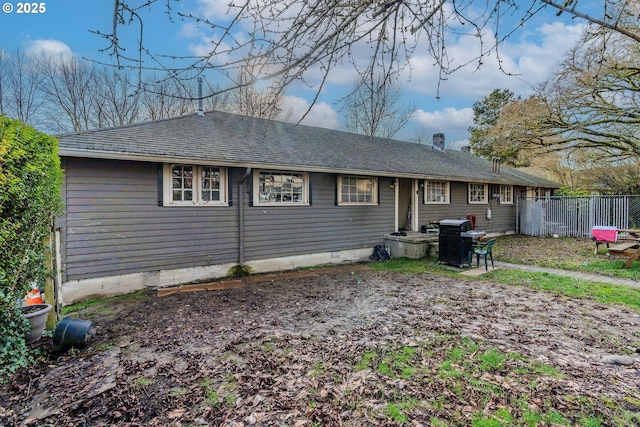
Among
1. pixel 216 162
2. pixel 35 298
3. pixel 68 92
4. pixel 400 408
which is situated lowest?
pixel 400 408

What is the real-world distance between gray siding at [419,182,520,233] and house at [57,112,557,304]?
6.7 inches

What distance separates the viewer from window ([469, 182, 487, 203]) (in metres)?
13.4

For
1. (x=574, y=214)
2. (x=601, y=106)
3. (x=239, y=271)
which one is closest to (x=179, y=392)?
(x=239, y=271)

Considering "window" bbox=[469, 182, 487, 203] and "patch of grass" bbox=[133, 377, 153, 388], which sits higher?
"window" bbox=[469, 182, 487, 203]

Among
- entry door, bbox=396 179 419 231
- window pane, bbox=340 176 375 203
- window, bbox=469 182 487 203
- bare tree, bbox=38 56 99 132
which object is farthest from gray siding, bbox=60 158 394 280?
bare tree, bbox=38 56 99 132

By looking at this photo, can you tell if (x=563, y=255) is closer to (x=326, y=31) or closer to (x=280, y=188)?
(x=280, y=188)

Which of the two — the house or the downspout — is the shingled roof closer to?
the house

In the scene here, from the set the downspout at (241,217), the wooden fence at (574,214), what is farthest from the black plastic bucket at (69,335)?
the wooden fence at (574,214)

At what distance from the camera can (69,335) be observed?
3.63 meters

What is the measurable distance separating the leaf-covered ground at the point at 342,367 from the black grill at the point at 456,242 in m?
2.86

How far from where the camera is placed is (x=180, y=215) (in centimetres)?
676

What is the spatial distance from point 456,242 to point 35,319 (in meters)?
8.43

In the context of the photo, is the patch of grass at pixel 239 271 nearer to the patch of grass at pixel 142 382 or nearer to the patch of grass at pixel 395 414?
the patch of grass at pixel 142 382

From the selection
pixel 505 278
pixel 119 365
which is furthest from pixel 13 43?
pixel 505 278
